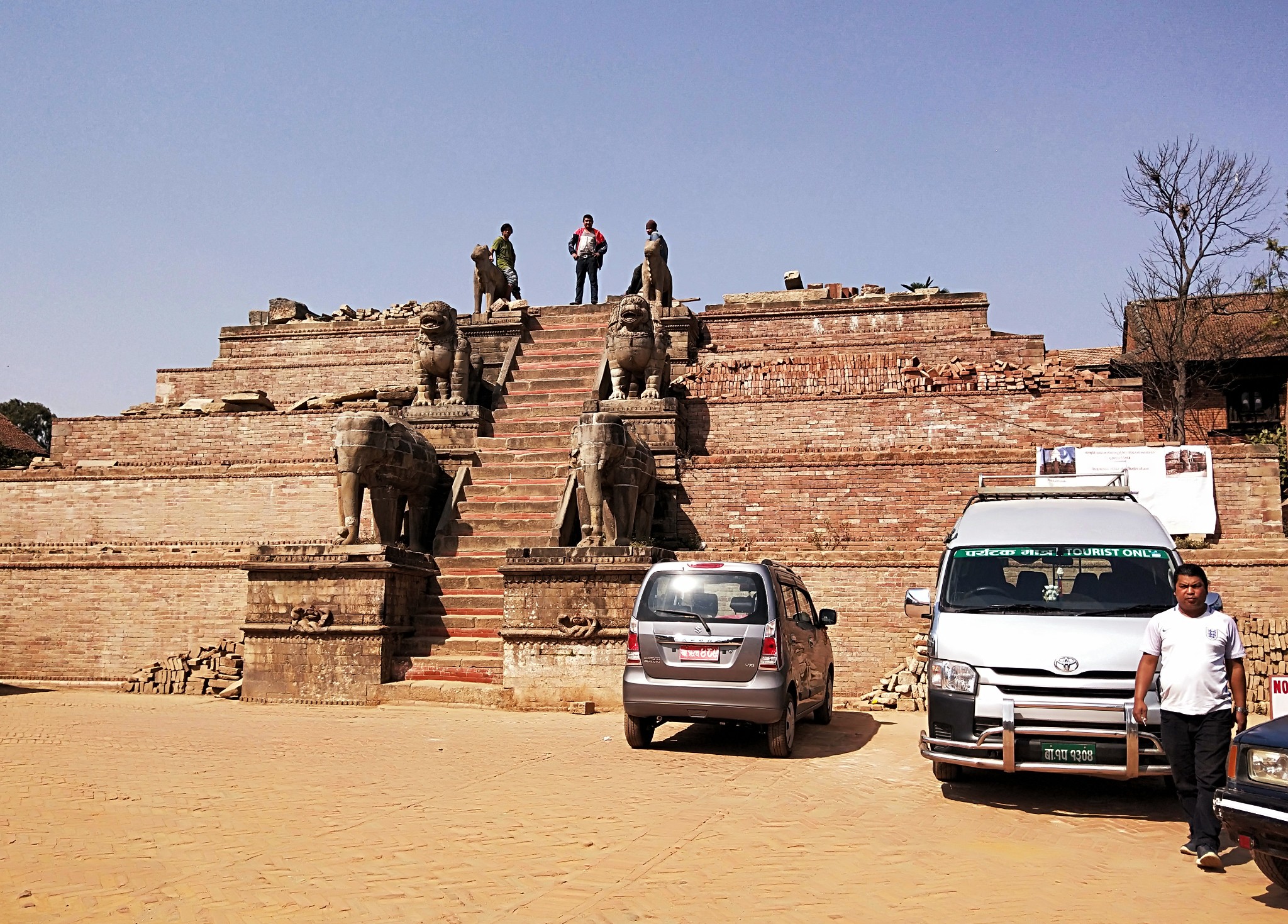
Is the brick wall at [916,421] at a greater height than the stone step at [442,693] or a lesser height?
greater

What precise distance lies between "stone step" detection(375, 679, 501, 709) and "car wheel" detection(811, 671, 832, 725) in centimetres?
352

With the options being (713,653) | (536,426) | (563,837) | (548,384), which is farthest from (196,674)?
(563,837)

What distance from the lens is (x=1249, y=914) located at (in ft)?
15.0

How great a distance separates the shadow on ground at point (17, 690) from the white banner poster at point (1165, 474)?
47.6 feet

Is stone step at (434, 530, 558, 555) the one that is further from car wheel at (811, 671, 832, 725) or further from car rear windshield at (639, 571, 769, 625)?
car rear windshield at (639, 571, 769, 625)

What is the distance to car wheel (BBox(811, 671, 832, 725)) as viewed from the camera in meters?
10.7

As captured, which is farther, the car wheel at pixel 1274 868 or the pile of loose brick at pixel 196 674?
the pile of loose brick at pixel 196 674

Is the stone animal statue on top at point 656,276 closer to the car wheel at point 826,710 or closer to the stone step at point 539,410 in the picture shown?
the stone step at point 539,410

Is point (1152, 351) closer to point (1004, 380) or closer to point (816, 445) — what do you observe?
point (1004, 380)

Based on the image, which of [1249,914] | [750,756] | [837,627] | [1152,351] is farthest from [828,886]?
[1152,351]

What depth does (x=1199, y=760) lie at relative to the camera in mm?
5590

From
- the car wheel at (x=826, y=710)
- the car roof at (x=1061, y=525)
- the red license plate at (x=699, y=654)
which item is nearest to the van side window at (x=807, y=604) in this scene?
the car wheel at (x=826, y=710)

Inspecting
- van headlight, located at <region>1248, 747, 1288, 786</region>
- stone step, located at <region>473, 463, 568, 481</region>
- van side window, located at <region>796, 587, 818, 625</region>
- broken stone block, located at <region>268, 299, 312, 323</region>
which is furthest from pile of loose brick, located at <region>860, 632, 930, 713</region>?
broken stone block, located at <region>268, 299, 312, 323</region>

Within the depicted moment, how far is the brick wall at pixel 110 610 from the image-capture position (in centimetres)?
1538
